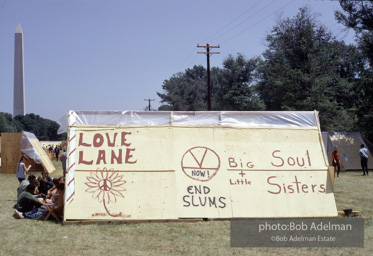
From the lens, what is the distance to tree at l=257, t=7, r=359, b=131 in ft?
120

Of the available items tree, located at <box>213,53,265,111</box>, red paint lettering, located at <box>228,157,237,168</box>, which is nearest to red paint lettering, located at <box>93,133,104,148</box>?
red paint lettering, located at <box>228,157,237,168</box>

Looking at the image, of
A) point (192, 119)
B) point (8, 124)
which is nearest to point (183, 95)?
point (8, 124)

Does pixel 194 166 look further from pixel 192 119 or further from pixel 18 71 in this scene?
pixel 18 71

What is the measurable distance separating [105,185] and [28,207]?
7.22 feet

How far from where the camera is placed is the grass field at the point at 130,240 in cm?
726

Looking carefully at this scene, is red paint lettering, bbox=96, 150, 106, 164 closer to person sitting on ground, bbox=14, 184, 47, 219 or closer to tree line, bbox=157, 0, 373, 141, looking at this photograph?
person sitting on ground, bbox=14, 184, 47, 219

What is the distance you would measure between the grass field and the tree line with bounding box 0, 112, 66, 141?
9638cm

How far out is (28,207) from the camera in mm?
10328

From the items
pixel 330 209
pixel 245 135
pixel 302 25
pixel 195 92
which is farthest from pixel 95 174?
pixel 195 92

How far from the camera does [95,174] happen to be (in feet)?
31.9

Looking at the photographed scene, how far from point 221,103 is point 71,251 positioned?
5672 centimetres

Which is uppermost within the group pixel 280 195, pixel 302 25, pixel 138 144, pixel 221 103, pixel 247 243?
pixel 302 25

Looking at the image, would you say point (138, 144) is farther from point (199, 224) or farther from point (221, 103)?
point (221, 103)

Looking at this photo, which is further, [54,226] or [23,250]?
[54,226]
